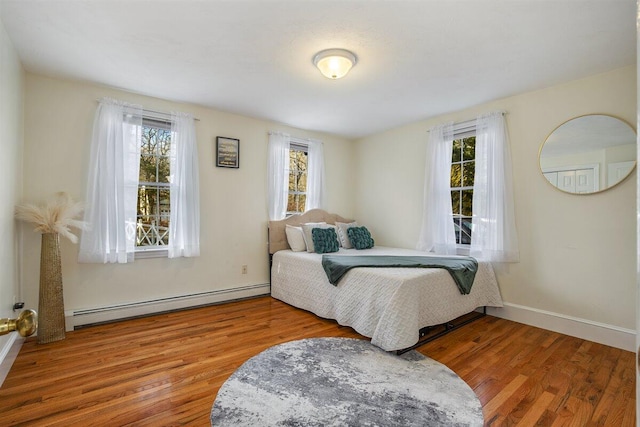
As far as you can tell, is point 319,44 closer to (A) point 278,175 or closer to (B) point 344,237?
(A) point 278,175

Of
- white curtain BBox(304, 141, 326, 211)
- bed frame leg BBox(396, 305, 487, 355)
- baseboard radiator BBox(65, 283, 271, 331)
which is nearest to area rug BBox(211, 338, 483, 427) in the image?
bed frame leg BBox(396, 305, 487, 355)

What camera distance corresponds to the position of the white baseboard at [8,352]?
2119mm

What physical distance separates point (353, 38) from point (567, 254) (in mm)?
2874

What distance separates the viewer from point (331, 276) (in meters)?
3.13

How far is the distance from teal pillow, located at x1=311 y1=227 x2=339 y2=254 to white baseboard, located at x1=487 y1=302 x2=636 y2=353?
196cm

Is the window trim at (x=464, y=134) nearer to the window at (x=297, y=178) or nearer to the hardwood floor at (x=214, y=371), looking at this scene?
the hardwood floor at (x=214, y=371)

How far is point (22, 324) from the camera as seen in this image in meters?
0.83

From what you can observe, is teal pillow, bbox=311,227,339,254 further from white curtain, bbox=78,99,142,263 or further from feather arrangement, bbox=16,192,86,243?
feather arrangement, bbox=16,192,86,243

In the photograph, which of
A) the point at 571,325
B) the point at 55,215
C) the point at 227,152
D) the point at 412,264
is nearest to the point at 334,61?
the point at 412,264

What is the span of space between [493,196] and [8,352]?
456 centimetres

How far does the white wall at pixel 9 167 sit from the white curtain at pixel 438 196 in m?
4.13

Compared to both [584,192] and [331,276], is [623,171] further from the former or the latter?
[331,276]

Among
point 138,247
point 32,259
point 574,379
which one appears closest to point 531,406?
point 574,379

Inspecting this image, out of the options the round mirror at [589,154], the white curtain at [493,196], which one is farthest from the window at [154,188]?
the round mirror at [589,154]
